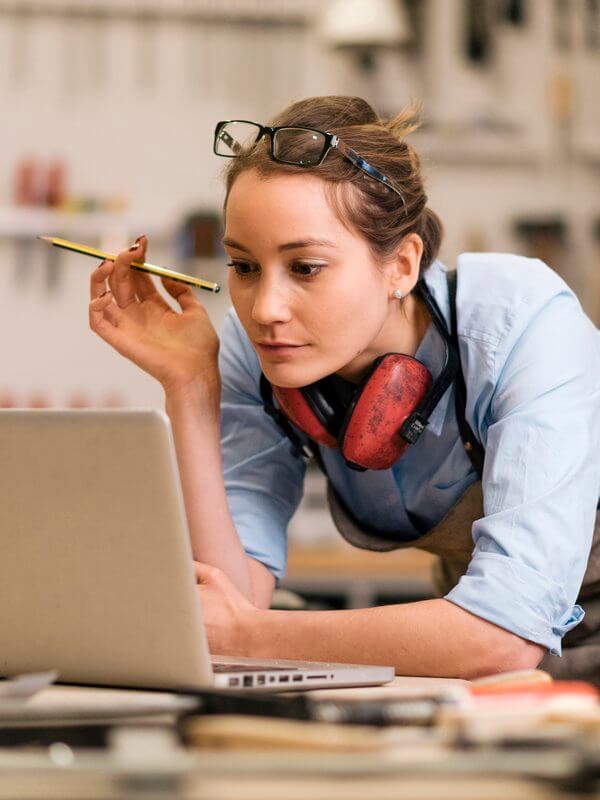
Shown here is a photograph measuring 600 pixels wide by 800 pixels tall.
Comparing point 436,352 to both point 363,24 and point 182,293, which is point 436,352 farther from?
point 363,24

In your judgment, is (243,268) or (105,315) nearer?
(243,268)

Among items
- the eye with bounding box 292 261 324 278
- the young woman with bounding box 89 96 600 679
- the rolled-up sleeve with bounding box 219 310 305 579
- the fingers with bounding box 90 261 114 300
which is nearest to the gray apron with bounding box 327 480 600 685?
the young woman with bounding box 89 96 600 679

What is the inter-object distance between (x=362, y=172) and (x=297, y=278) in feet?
0.56

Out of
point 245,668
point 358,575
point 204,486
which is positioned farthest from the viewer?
point 358,575

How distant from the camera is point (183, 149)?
3.98 meters

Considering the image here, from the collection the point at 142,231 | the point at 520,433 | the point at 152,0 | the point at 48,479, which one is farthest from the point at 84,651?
the point at 152,0

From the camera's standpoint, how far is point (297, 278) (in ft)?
4.27

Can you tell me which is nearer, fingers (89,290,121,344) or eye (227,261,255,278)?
eye (227,261,255,278)

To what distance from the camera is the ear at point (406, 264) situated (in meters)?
1.43

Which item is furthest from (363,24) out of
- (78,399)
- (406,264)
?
(406,264)

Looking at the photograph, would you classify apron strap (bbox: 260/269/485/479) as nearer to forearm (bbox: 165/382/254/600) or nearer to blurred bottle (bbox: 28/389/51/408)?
forearm (bbox: 165/382/254/600)

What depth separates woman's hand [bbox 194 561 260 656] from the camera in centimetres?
121

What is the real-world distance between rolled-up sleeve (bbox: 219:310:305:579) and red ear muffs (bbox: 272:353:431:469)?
190 mm

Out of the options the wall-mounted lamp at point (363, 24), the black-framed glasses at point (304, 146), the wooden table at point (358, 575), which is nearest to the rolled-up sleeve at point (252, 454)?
the black-framed glasses at point (304, 146)
